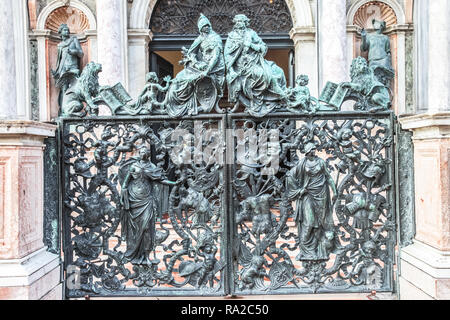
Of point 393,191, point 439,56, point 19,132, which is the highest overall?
point 439,56

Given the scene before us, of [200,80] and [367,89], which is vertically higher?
[200,80]

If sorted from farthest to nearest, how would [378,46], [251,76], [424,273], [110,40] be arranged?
[378,46]
[110,40]
[251,76]
[424,273]

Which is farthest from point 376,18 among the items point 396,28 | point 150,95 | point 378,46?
point 150,95

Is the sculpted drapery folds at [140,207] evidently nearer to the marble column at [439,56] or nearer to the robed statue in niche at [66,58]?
the marble column at [439,56]

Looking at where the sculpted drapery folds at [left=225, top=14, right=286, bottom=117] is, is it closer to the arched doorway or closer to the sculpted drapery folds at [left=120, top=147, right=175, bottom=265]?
the sculpted drapery folds at [left=120, top=147, right=175, bottom=265]

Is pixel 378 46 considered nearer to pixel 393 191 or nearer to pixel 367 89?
pixel 367 89

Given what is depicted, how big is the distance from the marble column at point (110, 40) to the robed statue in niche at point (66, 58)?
82 cm

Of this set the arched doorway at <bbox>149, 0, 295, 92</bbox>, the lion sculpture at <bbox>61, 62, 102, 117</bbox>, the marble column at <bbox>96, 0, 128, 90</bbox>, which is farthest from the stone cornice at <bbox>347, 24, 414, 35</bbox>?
the lion sculpture at <bbox>61, 62, 102, 117</bbox>

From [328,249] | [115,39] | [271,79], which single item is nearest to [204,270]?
[328,249]

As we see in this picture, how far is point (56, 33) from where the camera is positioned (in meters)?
9.12

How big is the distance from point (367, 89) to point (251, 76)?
44.0 inches

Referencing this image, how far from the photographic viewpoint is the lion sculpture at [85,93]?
4.25 metres

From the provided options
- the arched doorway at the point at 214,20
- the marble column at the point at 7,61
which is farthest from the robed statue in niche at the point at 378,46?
the marble column at the point at 7,61

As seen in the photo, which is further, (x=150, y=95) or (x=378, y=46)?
(x=378, y=46)
